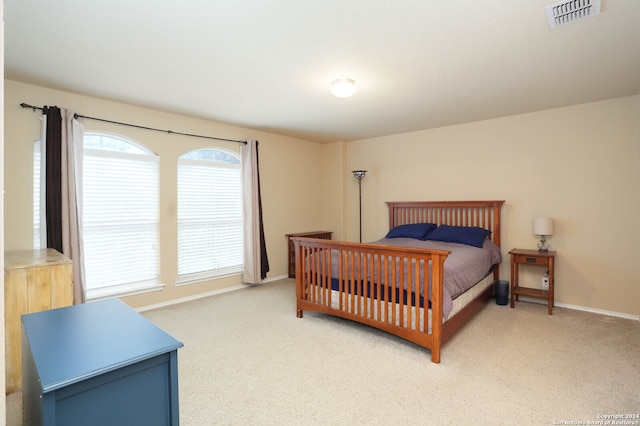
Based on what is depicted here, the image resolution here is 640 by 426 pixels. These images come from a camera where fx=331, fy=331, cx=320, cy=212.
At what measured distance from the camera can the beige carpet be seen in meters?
1.97

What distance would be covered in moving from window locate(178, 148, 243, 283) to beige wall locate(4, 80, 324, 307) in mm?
126

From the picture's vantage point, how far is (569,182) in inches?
152

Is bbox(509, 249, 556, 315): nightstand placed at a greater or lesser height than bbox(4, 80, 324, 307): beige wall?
lesser

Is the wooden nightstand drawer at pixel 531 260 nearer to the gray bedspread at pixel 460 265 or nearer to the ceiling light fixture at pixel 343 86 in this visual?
the gray bedspread at pixel 460 265

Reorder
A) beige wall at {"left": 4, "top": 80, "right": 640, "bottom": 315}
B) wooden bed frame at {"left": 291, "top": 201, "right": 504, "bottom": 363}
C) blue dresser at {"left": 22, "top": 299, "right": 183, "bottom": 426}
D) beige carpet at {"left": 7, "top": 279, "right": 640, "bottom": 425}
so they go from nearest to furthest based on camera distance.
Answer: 1. blue dresser at {"left": 22, "top": 299, "right": 183, "bottom": 426}
2. beige carpet at {"left": 7, "top": 279, "right": 640, "bottom": 425}
3. wooden bed frame at {"left": 291, "top": 201, "right": 504, "bottom": 363}
4. beige wall at {"left": 4, "top": 80, "right": 640, "bottom": 315}

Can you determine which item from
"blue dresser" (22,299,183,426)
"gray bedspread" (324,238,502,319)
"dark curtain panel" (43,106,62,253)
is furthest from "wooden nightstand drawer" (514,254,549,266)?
"dark curtain panel" (43,106,62,253)

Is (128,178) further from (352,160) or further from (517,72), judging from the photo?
(517,72)

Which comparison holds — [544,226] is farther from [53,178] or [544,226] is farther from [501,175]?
[53,178]

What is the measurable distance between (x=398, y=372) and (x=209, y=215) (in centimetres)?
318

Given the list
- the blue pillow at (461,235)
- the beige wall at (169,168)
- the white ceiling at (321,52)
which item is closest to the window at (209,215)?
the beige wall at (169,168)

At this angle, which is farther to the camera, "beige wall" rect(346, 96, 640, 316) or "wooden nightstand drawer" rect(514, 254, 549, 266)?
"wooden nightstand drawer" rect(514, 254, 549, 266)

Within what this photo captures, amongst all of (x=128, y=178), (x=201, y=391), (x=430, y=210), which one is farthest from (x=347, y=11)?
(x=430, y=210)

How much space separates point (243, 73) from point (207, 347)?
2390 mm

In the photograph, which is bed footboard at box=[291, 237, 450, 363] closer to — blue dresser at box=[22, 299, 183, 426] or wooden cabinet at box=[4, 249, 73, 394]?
blue dresser at box=[22, 299, 183, 426]
